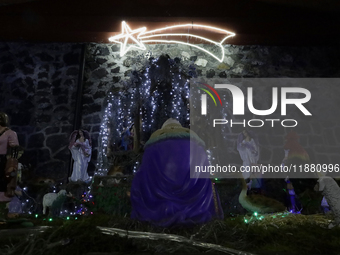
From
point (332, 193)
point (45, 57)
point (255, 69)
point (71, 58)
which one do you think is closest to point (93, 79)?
point (71, 58)

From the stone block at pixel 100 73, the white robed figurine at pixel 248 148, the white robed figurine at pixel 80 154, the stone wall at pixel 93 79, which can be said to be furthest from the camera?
Answer: the stone block at pixel 100 73

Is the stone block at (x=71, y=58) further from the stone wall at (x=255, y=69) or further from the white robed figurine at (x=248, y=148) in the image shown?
A: the white robed figurine at (x=248, y=148)

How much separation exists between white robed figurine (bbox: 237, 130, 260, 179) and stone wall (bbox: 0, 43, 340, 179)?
0.45 metres

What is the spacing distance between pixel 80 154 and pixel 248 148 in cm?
347

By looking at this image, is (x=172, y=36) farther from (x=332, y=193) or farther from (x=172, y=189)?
(x=332, y=193)

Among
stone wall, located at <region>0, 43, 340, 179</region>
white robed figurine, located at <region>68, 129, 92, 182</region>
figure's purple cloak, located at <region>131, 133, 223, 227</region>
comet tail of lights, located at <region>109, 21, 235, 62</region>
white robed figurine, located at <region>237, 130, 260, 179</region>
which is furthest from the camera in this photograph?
comet tail of lights, located at <region>109, 21, 235, 62</region>

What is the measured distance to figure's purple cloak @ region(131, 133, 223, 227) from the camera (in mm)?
3121

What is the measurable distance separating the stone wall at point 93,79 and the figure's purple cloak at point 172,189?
3662mm

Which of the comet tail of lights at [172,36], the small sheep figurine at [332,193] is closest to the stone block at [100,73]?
the comet tail of lights at [172,36]

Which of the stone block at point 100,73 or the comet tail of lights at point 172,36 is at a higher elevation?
the comet tail of lights at point 172,36

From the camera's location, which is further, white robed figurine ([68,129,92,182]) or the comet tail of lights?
the comet tail of lights

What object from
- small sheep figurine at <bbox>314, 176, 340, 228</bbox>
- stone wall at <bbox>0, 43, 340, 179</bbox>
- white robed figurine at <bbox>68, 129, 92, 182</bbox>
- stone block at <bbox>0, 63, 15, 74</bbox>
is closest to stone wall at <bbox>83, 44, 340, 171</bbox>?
stone wall at <bbox>0, 43, 340, 179</bbox>

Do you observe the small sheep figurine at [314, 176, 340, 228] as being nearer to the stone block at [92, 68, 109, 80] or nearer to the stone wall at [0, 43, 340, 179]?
the stone wall at [0, 43, 340, 179]

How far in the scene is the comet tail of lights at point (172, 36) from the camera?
24.4 ft
